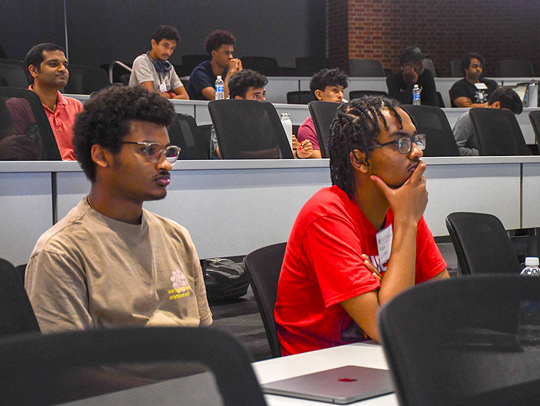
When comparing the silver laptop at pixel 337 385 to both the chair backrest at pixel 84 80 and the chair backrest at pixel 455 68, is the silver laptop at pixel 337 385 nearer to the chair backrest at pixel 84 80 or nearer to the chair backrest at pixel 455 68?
the chair backrest at pixel 84 80

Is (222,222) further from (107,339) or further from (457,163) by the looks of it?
(107,339)

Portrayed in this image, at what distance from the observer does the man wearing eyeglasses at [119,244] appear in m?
1.39

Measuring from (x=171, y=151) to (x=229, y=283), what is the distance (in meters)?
2.78

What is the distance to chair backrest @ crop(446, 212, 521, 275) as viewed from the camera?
2166 millimetres

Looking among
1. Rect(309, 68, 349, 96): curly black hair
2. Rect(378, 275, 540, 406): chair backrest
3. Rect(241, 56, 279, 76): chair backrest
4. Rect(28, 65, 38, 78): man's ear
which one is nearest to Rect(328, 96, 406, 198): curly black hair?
Rect(378, 275, 540, 406): chair backrest

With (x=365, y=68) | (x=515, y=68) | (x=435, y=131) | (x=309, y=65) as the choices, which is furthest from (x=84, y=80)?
(x=515, y=68)

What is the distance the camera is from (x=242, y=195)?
264 cm

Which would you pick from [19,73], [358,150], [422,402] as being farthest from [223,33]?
[422,402]

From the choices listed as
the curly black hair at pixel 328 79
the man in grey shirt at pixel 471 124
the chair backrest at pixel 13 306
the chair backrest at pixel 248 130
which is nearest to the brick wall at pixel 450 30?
the man in grey shirt at pixel 471 124

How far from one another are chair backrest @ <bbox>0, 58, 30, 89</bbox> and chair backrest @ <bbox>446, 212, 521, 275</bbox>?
366 cm

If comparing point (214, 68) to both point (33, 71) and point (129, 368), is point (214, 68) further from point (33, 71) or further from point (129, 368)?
point (129, 368)

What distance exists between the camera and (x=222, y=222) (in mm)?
2584

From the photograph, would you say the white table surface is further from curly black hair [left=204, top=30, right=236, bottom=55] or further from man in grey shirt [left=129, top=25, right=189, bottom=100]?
curly black hair [left=204, top=30, right=236, bottom=55]

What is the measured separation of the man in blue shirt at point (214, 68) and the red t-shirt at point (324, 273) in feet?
13.1
